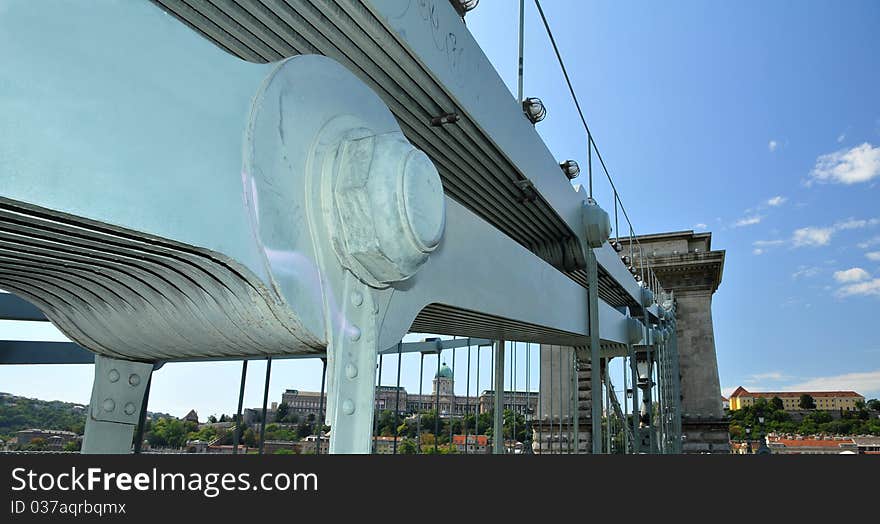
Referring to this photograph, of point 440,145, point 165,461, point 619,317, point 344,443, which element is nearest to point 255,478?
point 165,461

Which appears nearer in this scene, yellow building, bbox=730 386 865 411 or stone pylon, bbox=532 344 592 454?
stone pylon, bbox=532 344 592 454

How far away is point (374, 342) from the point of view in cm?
188

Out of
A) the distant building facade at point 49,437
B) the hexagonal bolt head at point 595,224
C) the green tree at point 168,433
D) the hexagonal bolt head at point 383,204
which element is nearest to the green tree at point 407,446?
the hexagonal bolt head at point 595,224

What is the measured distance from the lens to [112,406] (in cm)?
225

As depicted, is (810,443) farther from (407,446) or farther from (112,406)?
(112,406)

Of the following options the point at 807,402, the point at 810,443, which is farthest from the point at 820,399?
the point at 810,443

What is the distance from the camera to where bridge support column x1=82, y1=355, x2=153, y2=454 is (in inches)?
86.8

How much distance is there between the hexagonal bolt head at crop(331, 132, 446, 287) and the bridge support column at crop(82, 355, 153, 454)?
3.93 ft

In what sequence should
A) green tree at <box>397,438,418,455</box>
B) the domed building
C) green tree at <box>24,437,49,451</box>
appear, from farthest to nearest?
the domed building < green tree at <box>397,438,418,455</box> < green tree at <box>24,437,49,451</box>

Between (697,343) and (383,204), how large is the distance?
899 inches

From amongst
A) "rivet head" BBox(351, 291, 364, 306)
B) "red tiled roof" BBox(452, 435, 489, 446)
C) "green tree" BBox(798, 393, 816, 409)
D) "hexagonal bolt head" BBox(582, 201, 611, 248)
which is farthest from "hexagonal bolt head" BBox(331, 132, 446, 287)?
"green tree" BBox(798, 393, 816, 409)

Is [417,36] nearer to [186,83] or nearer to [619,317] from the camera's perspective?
[186,83]

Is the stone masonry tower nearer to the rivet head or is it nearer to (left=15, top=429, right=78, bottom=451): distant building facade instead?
(left=15, top=429, right=78, bottom=451): distant building facade

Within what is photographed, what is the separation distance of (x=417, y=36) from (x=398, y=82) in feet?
0.97
